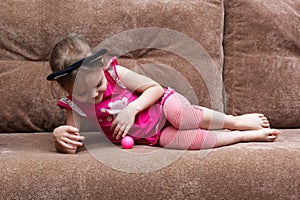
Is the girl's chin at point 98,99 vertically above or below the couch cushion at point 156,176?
above

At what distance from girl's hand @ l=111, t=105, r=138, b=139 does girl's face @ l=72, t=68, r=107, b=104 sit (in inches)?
4.1

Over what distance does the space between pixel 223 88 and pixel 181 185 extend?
748mm

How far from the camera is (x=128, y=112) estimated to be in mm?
1612

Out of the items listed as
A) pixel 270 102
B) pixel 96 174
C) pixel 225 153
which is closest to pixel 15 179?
pixel 96 174

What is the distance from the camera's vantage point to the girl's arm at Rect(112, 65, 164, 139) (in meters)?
1.61

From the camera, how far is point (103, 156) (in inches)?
55.2

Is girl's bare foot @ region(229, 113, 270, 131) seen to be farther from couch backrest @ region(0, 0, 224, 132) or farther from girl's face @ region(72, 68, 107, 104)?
girl's face @ region(72, 68, 107, 104)

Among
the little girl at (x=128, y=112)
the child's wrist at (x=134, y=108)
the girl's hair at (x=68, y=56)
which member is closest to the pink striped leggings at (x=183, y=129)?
the little girl at (x=128, y=112)

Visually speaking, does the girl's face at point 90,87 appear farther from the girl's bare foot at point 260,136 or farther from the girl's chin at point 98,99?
the girl's bare foot at point 260,136

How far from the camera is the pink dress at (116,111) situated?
1.64 meters

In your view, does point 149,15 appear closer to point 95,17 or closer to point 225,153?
point 95,17

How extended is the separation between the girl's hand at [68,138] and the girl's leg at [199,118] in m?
0.34

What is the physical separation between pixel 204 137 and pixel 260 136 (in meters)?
0.21

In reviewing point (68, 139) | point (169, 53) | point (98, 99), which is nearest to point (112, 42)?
point (169, 53)
